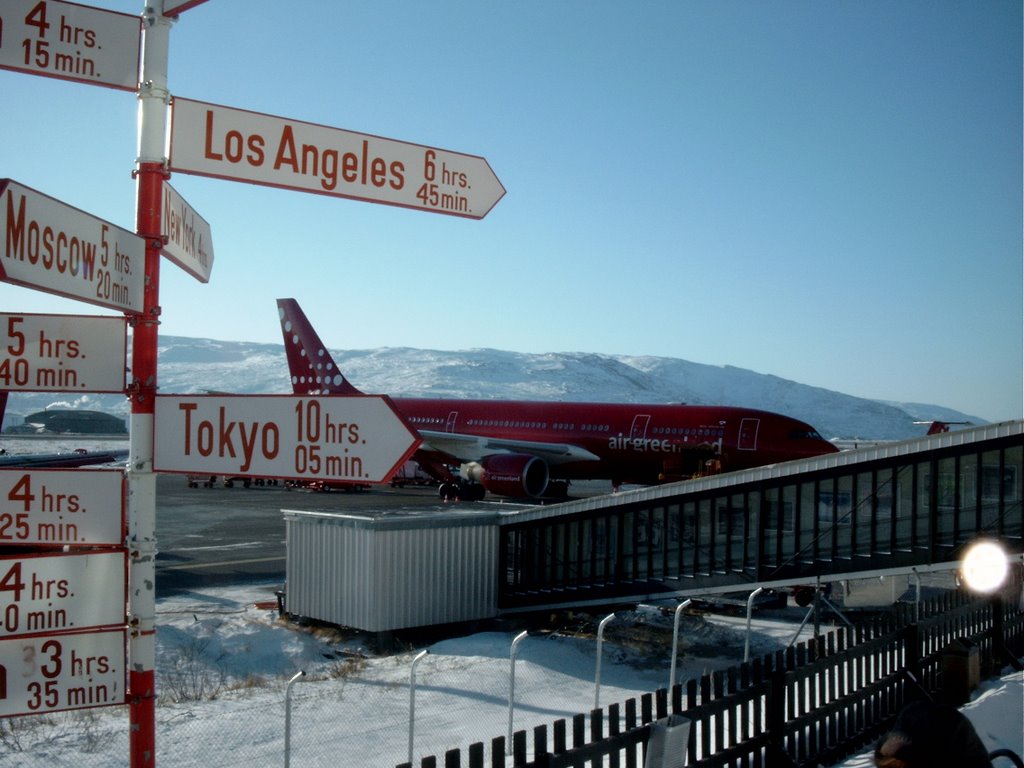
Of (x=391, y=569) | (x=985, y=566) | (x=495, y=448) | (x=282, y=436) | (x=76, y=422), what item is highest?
(x=282, y=436)

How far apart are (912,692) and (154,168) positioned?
401 inches

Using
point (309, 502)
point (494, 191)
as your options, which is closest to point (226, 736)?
point (494, 191)

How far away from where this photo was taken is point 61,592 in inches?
152

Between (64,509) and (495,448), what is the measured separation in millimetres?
33129

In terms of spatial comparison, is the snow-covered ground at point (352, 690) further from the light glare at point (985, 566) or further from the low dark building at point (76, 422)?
the low dark building at point (76, 422)

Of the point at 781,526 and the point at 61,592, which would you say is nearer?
the point at 61,592

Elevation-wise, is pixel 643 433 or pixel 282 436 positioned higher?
pixel 282 436

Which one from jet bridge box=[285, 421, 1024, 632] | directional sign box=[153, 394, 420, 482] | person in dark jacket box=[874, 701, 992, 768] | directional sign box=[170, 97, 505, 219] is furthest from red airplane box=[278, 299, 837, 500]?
person in dark jacket box=[874, 701, 992, 768]

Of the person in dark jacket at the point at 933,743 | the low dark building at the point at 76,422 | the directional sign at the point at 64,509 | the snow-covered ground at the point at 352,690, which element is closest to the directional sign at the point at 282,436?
the directional sign at the point at 64,509

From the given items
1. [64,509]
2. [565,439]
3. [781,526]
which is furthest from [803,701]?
[565,439]

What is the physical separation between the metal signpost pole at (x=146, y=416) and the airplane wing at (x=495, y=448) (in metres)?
31.2

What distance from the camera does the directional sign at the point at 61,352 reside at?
13.1 ft

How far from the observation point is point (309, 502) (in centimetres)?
4112

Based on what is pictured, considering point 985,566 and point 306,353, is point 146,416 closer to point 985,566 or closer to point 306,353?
point 985,566
